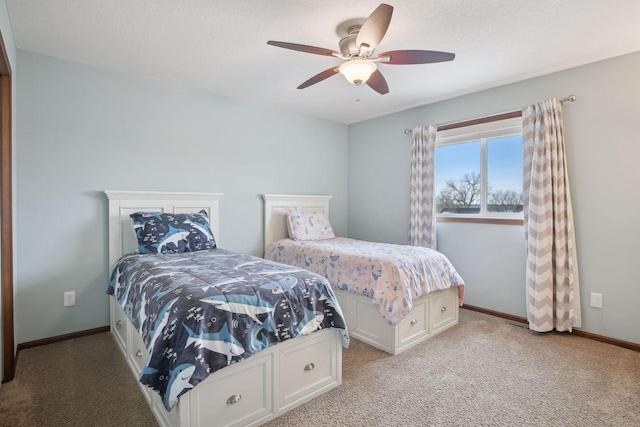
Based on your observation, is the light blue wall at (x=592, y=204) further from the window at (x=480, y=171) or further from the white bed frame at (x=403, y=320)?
the white bed frame at (x=403, y=320)

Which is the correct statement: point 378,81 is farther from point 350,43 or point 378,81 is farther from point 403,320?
point 403,320

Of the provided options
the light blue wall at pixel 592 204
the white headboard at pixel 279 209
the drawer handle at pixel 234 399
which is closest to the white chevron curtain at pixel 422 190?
the light blue wall at pixel 592 204

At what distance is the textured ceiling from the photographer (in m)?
2.00

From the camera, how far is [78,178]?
2781 mm

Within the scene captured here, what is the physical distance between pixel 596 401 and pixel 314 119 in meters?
3.94

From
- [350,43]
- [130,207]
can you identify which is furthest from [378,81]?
[130,207]

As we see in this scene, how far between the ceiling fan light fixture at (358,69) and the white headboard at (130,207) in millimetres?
2031

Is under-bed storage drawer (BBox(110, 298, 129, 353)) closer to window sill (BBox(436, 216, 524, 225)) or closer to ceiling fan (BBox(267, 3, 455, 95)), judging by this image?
ceiling fan (BBox(267, 3, 455, 95))

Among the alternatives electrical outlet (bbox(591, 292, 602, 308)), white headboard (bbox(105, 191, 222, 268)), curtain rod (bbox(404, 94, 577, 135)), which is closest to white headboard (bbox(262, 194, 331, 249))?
white headboard (bbox(105, 191, 222, 268))

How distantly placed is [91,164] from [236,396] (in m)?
2.43

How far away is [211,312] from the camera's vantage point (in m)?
1.52

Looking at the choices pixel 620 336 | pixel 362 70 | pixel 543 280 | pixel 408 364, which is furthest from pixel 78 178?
pixel 620 336

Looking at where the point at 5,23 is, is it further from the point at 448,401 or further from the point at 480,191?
the point at 480,191

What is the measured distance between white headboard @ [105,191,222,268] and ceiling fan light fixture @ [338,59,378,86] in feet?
6.66
